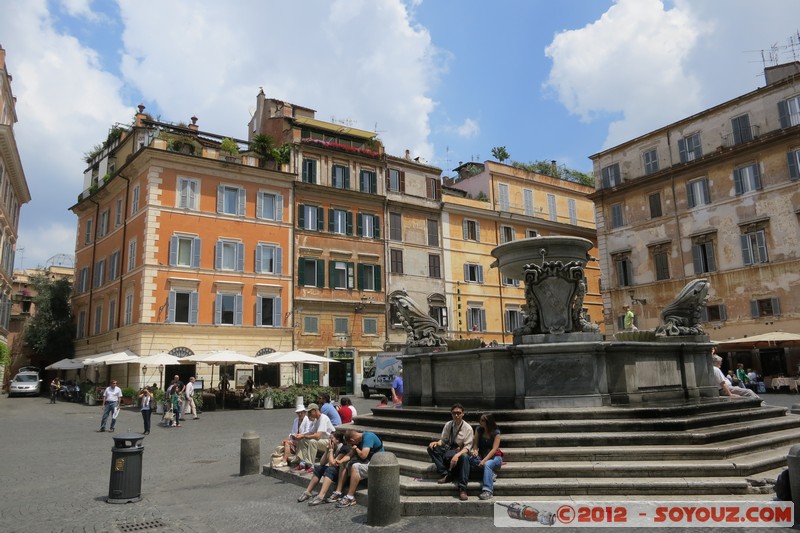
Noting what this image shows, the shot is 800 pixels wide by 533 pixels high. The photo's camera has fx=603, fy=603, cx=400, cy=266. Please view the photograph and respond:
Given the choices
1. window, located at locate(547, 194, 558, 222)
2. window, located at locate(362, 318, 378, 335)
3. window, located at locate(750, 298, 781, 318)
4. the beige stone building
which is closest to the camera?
window, located at locate(750, 298, 781, 318)

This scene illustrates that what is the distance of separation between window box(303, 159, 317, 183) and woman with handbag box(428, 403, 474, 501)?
100ft

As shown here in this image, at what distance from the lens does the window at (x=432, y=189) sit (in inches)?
1638

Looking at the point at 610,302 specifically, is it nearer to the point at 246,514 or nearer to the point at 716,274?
the point at 716,274

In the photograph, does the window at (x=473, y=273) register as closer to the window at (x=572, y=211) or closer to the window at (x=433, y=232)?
the window at (x=433, y=232)

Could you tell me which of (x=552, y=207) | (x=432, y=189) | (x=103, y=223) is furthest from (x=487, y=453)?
(x=552, y=207)

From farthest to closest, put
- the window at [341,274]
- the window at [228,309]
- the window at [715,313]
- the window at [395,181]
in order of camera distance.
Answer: the window at [395,181] < the window at [341,274] < the window at [228,309] < the window at [715,313]

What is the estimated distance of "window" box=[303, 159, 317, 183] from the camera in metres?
36.8

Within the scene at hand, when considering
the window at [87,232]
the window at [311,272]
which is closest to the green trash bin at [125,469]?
the window at [311,272]

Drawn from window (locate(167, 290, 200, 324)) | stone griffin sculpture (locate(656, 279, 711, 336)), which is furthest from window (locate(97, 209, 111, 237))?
stone griffin sculpture (locate(656, 279, 711, 336))

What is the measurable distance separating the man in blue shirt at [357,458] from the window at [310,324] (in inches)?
1060

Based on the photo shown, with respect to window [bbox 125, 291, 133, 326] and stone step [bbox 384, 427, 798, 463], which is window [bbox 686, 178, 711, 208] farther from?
window [bbox 125, 291, 133, 326]

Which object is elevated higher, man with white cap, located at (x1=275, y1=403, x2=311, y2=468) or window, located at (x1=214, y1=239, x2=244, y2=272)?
window, located at (x1=214, y1=239, x2=244, y2=272)

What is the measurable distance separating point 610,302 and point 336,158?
1925 centimetres

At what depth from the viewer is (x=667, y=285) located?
1341 inches
